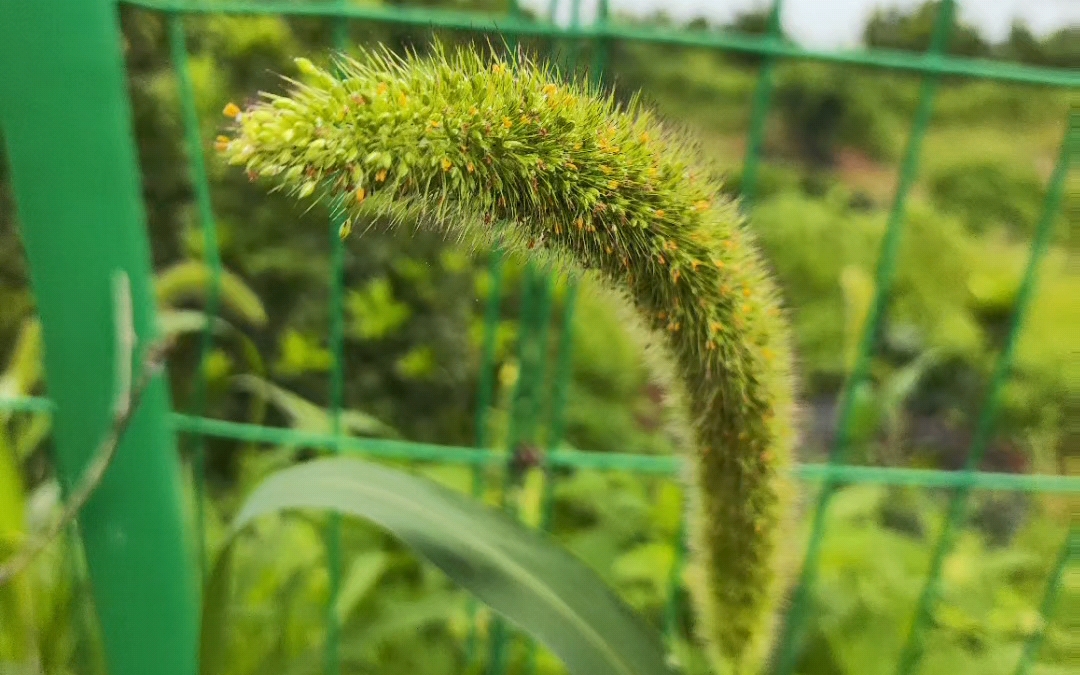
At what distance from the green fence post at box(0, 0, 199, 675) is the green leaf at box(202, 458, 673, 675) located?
15 centimetres

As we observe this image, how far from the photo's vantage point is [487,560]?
81 centimetres

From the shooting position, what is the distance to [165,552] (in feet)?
3.02

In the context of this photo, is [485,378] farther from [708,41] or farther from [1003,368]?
[1003,368]

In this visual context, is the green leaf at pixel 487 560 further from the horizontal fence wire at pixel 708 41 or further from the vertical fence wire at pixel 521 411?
the horizontal fence wire at pixel 708 41

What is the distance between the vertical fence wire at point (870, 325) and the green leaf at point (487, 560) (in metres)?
0.50

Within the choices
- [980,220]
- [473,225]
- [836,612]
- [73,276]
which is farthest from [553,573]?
[980,220]

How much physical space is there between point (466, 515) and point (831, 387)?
255 cm

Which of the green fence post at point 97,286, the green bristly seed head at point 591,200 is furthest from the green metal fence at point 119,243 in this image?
the green bristly seed head at point 591,200

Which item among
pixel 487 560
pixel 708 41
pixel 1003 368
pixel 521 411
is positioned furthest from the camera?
pixel 521 411

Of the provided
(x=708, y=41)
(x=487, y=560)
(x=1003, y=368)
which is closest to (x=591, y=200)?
(x=487, y=560)

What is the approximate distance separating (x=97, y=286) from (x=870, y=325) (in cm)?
93

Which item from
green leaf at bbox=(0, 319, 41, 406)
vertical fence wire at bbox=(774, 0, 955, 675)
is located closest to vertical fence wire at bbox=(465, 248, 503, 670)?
vertical fence wire at bbox=(774, 0, 955, 675)

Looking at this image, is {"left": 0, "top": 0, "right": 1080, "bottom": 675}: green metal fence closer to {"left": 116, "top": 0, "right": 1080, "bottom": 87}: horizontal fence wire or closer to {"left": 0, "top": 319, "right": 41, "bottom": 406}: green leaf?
{"left": 116, "top": 0, "right": 1080, "bottom": 87}: horizontal fence wire

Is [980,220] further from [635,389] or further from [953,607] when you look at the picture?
[953,607]
